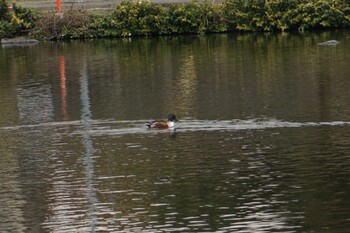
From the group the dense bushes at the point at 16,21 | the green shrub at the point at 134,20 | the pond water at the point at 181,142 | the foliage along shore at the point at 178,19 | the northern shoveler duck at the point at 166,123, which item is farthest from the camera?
the dense bushes at the point at 16,21

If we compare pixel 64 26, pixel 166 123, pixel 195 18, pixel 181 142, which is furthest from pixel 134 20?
pixel 181 142

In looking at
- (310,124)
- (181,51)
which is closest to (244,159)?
(310,124)

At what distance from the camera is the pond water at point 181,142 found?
2659 centimetres

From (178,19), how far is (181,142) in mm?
31156

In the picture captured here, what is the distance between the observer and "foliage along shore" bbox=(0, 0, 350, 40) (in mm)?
64000

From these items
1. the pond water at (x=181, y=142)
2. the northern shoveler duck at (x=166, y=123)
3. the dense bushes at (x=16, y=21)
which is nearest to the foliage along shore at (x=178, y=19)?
the dense bushes at (x=16, y=21)

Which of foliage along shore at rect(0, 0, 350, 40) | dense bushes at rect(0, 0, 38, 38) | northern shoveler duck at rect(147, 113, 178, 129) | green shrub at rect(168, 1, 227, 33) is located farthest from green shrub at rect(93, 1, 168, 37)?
northern shoveler duck at rect(147, 113, 178, 129)

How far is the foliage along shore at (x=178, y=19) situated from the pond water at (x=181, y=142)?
23.0ft

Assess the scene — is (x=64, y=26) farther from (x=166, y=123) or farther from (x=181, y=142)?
(x=181, y=142)

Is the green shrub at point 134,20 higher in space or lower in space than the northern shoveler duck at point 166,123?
higher

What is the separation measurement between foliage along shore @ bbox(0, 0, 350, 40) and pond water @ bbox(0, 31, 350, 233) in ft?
23.0

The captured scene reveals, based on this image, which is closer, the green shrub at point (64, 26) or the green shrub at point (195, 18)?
the green shrub at point (195, 18)

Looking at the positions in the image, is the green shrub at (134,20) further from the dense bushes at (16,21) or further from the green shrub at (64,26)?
the dense bushes at (16,21)

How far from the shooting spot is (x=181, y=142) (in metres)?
35.0
